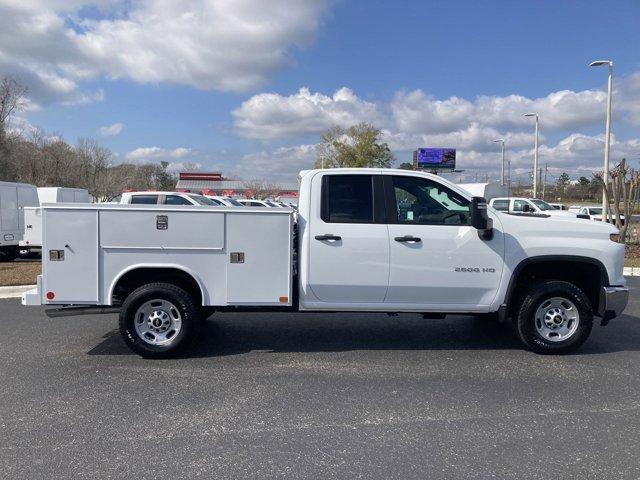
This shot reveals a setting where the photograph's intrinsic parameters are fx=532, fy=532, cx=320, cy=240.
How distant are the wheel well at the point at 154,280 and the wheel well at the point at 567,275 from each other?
11.3 feet

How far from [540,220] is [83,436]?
15.9ft

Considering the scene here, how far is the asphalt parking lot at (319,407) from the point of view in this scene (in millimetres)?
3514

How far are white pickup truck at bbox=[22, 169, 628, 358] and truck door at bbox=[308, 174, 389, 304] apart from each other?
0.4 inches

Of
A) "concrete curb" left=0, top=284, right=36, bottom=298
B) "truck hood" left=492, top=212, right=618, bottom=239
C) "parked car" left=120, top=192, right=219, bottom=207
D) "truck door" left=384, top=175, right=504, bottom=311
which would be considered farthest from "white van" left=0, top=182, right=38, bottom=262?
"truck hood" left=492, top=212, right=618, bottom=239

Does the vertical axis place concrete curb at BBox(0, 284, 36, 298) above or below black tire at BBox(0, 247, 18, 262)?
below

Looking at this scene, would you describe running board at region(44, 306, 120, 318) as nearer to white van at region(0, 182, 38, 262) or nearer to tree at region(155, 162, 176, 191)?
white van at region(0, 182, 38, 262)

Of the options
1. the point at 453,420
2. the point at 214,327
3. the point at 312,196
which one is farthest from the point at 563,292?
the point at 214,327

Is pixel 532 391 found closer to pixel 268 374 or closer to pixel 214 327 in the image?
pixel 268 374

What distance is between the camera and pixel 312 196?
5.72 metres

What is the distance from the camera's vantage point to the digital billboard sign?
6594cm

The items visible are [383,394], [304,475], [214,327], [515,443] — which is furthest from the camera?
[214,327]

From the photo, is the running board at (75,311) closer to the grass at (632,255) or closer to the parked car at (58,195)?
the grass at (632,255)

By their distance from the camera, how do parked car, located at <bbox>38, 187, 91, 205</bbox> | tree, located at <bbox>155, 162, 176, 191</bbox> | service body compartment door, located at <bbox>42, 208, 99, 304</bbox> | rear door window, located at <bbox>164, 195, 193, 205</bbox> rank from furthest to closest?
tree, located at <bbox>155, 162, 176, 191</bbox>
parked car, located at <bbox>38, 187, 91, 205</bbox>
rear door window, located at <bbox>164, 195, 193, 205</bbox>
service body compartment door, located at <bbox>42, 208, 99, 304</bbox>

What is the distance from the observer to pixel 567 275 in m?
6.17
